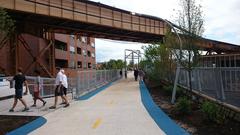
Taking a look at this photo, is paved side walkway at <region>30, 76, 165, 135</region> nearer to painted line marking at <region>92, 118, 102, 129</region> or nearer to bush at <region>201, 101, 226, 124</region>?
painted line marking at <region>92, 118, 102, 129</region>

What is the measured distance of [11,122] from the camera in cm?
1195

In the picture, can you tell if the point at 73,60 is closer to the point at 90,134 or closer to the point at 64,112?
the point at 64,112

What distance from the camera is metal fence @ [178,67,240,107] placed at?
10430mm

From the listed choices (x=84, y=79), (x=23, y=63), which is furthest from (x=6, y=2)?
(x=23, y=63)

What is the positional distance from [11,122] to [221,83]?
7414 mm

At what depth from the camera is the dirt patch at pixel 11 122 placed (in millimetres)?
10608

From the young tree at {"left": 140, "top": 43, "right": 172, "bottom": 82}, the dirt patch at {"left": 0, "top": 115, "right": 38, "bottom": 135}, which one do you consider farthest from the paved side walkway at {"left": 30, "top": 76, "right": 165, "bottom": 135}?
the young tree at {"left": 140, "top": 43, "right": 172, "bottom": 82}

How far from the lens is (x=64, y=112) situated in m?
14.7

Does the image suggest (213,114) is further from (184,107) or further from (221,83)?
(184,107)

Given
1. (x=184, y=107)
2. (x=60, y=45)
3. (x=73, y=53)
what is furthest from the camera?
(x=73, y=53)

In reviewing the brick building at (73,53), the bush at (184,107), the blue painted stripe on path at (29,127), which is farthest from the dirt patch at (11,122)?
the brick building at (73,53)

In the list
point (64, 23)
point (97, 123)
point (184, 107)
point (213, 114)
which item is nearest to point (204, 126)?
point (213, 114)

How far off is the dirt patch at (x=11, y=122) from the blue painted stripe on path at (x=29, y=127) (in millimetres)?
217

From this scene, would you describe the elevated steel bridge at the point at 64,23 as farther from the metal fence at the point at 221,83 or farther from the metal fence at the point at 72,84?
the metal fence at the point at 221,83
